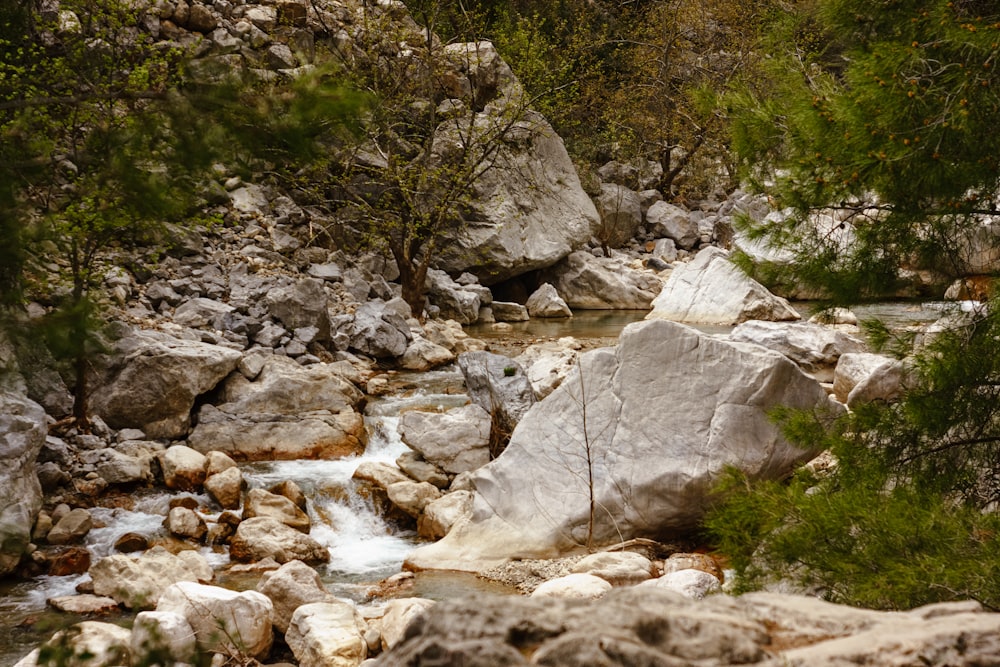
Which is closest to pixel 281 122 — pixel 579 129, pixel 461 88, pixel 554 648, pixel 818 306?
pixel 554 648

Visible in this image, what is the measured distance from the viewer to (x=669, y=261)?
2227 centimetres

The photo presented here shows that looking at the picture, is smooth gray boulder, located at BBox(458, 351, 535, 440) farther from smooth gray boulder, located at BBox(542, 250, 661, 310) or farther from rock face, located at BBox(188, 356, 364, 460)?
smooth gray boulder, located at BBox(542, 250, 661, 310)

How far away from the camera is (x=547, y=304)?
18250 mm

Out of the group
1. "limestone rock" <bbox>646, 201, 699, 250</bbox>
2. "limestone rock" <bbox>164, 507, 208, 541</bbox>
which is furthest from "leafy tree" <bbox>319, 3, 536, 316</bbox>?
"limestone rock" <bbox>164, 507, 208, 541</bbox>

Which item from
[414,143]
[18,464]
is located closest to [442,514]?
[18,464]

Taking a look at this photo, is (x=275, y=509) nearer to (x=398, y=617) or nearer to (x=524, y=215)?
(x=398, y=617)

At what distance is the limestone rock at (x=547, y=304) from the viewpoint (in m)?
18.2

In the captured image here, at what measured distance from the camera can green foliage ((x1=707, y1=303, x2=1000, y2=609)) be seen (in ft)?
11.5

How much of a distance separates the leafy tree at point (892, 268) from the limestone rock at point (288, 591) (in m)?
3.06

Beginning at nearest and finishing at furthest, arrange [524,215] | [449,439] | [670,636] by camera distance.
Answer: [670,636], [449,439], [524,215]

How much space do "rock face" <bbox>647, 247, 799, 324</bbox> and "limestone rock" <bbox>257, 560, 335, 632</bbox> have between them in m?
10.9


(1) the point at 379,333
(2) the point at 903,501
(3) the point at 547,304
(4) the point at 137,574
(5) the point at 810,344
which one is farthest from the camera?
(3) the point at 547,304

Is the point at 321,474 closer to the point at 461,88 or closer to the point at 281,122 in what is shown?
the point at 281,122

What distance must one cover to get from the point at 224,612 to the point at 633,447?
3.36m
